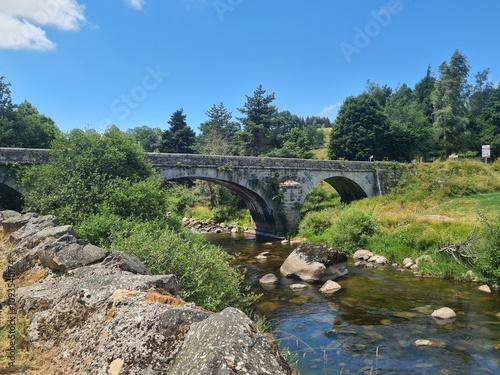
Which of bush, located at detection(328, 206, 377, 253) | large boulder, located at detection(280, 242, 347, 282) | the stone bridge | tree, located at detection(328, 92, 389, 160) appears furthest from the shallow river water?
tree, located at detection(328, 92, 389, 160)

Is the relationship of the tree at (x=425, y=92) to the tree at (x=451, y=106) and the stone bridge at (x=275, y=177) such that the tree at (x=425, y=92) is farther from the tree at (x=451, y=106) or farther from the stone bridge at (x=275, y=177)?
the stone bridge at (x=275, y=177)

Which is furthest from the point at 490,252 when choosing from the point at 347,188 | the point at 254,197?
the point at 347,188

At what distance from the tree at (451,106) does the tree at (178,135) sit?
3644 cm

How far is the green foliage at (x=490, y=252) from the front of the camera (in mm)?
12758

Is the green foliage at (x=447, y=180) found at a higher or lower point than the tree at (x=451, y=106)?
lower

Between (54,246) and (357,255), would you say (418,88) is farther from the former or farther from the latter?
(54,246)

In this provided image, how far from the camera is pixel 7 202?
64.6 feet

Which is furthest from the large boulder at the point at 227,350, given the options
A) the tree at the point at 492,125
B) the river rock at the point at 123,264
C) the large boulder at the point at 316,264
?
the tree at the point at 492,125

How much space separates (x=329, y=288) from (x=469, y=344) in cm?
558

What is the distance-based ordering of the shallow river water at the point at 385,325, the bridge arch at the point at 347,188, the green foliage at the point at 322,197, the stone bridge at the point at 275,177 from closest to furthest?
the shallow river water at the point at 385,325, the stone bridge at the point at 275,177, the bridge arch at the point at 347,188, the green foliage at the point at 322,197

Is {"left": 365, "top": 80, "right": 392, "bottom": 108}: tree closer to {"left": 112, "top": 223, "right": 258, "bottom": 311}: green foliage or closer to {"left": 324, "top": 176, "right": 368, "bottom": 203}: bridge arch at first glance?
{"left": 324, "top": 176, "right": 368, "bottom": 203}: bridge arch

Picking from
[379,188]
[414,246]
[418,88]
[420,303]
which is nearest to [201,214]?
[379,188]

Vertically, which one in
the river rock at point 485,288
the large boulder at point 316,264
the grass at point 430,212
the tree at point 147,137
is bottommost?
the river rock at point 485,288

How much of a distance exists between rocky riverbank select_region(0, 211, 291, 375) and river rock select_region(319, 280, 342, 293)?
9652 mm
